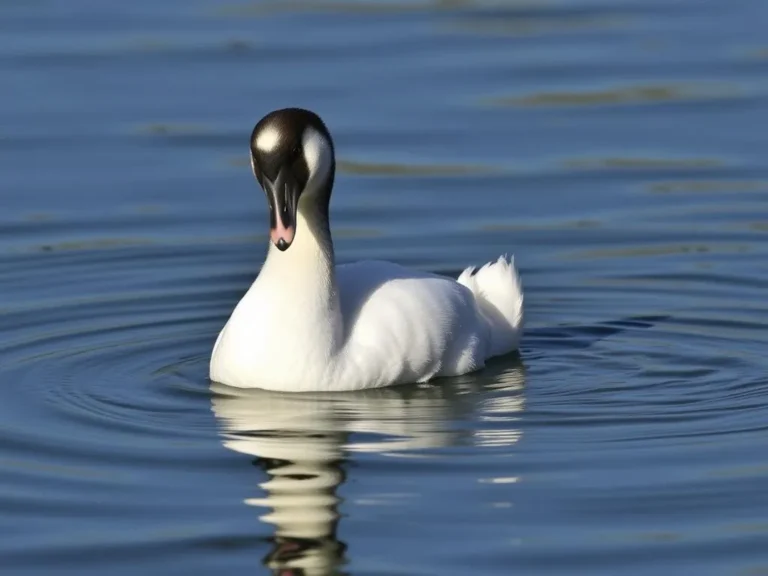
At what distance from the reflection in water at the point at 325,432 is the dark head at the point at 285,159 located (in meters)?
0.81

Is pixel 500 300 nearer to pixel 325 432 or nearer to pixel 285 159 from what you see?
pixel 285 159

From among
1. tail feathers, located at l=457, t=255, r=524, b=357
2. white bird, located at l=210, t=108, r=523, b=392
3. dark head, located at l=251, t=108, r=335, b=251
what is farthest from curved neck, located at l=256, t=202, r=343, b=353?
tail feathers, located at l=457, t=255, r=524, b=357

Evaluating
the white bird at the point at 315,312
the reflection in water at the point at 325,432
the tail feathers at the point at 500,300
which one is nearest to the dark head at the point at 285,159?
the white bird at the point at 315,312

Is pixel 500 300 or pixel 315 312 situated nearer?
pixel 315 312

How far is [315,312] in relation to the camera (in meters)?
10.6

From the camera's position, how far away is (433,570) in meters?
8.14

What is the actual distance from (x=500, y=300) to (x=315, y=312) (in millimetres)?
1481

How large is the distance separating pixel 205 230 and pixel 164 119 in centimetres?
235

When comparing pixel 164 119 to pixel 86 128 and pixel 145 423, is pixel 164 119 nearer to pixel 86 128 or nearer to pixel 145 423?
pixel 86 128

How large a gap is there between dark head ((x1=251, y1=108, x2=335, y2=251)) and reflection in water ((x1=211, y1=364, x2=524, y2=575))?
806 millimetres

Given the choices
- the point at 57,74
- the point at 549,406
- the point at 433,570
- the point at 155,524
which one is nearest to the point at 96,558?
the point at 155,524

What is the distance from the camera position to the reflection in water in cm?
870

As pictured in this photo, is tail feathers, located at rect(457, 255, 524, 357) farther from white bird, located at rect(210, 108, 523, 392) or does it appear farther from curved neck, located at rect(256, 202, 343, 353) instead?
curved neck, located at rect(256, 202, 343, 353)

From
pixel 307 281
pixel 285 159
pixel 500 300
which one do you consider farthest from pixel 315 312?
pixel 500 300
